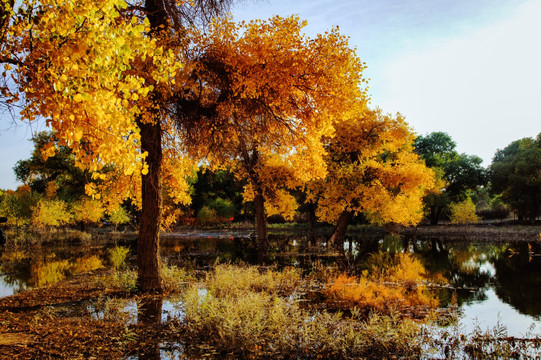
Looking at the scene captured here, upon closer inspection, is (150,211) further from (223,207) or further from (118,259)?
(223,207)

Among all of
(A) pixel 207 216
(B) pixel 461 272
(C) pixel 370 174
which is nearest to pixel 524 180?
(C) pixel 370 174

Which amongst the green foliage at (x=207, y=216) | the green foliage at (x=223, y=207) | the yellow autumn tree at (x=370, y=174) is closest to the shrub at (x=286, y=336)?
the yellow autumn tree at (x=370, y=174)

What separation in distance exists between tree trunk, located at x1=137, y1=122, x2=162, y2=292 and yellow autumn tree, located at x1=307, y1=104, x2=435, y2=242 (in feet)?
45.8

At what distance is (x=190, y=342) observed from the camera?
7.20 m

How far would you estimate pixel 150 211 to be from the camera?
10844mm

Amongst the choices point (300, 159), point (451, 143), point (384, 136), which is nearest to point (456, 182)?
point (451, 143)

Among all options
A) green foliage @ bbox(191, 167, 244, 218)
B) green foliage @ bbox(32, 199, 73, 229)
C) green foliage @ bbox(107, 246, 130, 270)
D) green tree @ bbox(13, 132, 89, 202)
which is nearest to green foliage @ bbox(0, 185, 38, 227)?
green foliage @ bbox(32, 199, 73, 229)

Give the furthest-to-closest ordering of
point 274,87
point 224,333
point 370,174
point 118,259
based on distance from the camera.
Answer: point 370,174 → point 118,259 → point 274,87 → point 224,333

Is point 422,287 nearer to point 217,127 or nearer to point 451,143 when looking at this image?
point 217,127

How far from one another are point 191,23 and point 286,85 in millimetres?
3502

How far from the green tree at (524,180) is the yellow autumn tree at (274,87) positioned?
1676 inches

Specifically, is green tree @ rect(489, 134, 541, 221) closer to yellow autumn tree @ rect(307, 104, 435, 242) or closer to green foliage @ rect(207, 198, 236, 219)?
yellow autumn tree @ rect(307, 104, 435, 242)

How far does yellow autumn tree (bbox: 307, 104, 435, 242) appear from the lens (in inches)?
903

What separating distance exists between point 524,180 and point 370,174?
31.4 meters
